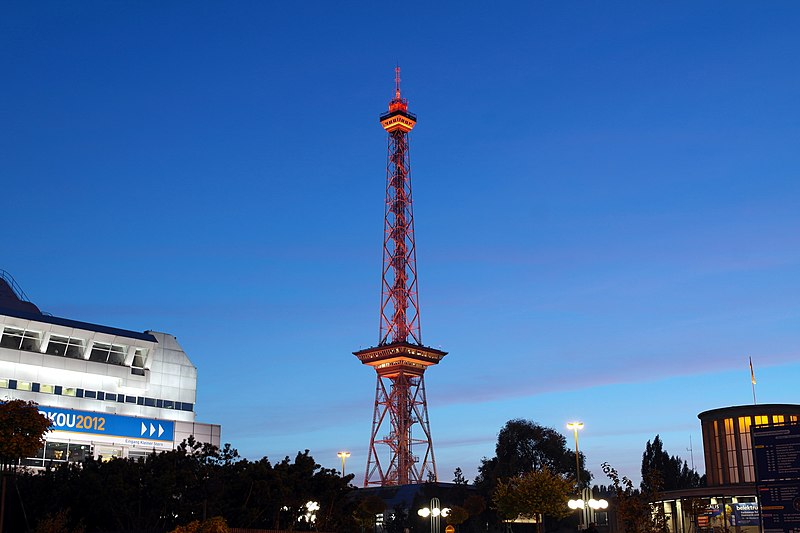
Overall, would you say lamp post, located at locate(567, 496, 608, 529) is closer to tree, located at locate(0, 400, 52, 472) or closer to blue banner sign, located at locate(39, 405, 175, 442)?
tree, located at locate(0, 400, 52, 472)

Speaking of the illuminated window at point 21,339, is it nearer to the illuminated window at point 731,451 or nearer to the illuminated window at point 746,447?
the illuminated window at point 731,451

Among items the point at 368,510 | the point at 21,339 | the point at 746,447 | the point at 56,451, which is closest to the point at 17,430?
the point at 56,451

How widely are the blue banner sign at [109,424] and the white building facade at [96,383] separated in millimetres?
86

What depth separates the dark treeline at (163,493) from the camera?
A: 1970 inches

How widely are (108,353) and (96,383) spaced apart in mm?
3615

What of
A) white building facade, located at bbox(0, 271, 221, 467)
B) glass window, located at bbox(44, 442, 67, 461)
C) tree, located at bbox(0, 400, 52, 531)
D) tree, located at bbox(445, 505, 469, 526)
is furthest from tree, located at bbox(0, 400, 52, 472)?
tree, located at bbox(445, 505, 469, 526)

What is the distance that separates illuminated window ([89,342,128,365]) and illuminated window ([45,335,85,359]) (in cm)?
122

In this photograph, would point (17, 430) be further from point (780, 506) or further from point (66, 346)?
point (66, 346)

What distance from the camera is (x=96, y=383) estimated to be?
88.7 m

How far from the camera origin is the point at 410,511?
4395 inches

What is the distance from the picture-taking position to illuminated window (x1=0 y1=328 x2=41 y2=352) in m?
83.8

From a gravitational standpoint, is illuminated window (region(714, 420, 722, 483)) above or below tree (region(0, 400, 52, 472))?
above

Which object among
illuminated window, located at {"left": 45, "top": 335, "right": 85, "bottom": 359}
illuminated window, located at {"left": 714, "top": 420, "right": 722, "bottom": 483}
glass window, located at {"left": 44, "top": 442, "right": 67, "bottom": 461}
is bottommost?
glass window, located at {"left": 44, "top": 442, "right": 67, "bottom": 461}

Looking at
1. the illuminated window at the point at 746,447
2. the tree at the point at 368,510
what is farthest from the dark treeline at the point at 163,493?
the illuminated window at the point at 746,447
